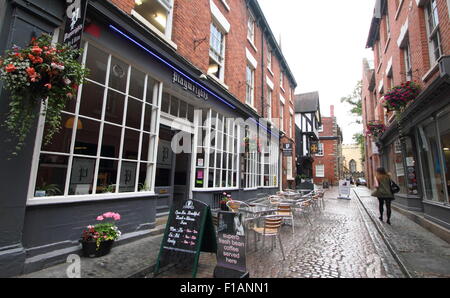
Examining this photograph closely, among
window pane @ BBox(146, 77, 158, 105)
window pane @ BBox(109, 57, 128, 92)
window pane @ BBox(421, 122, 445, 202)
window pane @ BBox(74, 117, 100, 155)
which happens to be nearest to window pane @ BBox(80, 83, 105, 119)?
window pane @ BBox(74, 117, 100, 155)

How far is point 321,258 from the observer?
14.0 feet

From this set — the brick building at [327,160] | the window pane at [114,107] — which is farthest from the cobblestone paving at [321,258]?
the brick building at [327,160]

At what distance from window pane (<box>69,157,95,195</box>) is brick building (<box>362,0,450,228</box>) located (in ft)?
24.4

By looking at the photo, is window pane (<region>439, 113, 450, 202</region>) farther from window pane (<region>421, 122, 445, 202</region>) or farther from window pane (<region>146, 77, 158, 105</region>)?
window pane (<region>146, 77, 158, 105</region>)

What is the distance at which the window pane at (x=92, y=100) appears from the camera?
4023mm

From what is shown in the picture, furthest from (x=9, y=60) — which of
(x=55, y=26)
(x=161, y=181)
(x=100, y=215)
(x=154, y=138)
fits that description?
(x=161, y=181)

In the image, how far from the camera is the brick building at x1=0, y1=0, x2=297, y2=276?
3.15 m

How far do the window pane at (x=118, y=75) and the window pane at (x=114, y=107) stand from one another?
0.17 m

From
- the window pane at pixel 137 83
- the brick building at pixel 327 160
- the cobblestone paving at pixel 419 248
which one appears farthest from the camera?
the brick building at pixel 327 160

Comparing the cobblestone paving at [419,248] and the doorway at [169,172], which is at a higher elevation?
the doorway at [169,172]

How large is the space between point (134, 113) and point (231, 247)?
11.5ft

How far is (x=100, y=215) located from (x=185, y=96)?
3.98m

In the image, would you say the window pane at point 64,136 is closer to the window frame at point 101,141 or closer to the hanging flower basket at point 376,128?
the window frame at point 101,141

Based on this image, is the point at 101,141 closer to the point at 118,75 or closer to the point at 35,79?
the point at 118,75
